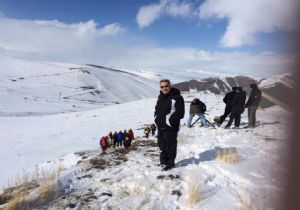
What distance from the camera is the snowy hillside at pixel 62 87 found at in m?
64.6

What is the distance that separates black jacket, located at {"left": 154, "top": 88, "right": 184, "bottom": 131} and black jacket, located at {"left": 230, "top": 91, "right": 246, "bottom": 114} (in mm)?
8161

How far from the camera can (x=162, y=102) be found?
26.5ft

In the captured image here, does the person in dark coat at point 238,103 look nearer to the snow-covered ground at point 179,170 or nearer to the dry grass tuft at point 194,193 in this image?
the snow-covered ground at point 179,170

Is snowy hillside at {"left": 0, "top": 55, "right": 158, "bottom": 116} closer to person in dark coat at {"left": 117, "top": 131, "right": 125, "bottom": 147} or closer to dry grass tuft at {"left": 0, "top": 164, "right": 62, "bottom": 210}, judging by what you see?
person in dark coat at {"left": 117, "top": 131, "right": 125, "bottom": 147}

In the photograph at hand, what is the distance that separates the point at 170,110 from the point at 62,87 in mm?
83047

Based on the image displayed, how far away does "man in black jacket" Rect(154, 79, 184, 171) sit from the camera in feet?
26.1

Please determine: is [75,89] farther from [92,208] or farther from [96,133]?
[92,208]

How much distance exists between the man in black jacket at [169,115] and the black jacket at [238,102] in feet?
26.7

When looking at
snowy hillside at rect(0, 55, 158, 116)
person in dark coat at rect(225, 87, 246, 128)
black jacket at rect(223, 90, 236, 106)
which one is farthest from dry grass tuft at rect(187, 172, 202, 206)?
snowy hillside at rect(0, 55, 158, 116)

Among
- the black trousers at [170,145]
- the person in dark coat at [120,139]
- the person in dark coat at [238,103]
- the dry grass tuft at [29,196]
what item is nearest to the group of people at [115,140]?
the person in dark coat at [120,139]

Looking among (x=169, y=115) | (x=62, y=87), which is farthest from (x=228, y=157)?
(x=62, y=87)

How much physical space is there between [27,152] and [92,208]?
14.3 metres

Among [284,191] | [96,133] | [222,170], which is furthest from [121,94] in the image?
[284,191]

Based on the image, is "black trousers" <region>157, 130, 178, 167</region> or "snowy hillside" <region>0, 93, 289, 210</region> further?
"black trousers" <region>157, 130, 178, 167</region>
